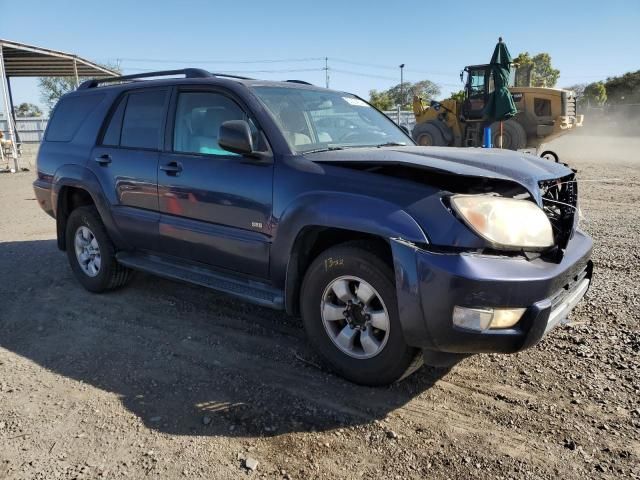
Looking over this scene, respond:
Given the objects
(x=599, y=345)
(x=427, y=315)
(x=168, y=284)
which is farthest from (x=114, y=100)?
(x=599, y=345)

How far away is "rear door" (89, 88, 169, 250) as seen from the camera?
13.3 ft

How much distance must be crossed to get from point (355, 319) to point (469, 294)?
2.51 feet

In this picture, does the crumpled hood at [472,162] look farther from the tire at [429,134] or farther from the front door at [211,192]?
the tire at [429,134]

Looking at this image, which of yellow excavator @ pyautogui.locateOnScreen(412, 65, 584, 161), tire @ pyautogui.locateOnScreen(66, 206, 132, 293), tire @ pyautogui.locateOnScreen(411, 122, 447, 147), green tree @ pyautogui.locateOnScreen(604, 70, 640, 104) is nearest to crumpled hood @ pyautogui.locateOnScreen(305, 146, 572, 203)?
tire @ pyautogui.locateOnScreen(66, 206, 132, 293)

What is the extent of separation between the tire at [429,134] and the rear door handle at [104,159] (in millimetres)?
13138

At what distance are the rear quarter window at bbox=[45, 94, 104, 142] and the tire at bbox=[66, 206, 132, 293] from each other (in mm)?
805

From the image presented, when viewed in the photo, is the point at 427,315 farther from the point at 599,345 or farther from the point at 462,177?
the point at 599,345

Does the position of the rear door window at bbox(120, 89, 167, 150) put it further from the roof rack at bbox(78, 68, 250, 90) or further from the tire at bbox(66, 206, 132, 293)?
the tire at bbox(66, 206, 132, 293)

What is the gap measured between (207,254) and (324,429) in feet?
5.39

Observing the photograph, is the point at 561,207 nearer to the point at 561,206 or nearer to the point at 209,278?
the point at 561,206

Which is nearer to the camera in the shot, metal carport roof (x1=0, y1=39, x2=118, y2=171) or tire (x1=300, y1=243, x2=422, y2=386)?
tire (x1=300, y1=243, x2=422, y2=386)

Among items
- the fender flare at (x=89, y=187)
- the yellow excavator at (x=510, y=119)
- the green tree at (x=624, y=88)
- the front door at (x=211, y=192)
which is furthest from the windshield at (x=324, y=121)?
the green tree at (x=624, y=88)

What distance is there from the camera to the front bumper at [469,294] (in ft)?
8.03

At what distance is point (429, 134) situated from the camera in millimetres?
16438
